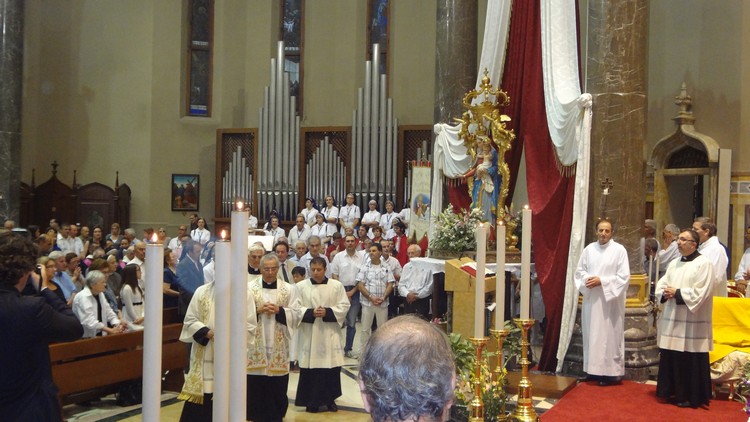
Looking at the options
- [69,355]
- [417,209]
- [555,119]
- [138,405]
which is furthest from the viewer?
[417,209]

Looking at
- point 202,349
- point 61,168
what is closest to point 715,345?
point 202,349

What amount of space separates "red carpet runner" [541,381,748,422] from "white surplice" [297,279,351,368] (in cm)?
195

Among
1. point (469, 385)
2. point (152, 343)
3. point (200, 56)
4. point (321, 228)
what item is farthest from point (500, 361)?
point (200, 56)

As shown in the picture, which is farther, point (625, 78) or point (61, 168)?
point (61, 168)

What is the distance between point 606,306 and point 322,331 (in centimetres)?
282

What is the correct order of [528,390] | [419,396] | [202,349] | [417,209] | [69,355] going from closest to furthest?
[419,396] < [528,390] < [202,349] < [69,355] < [417,209]

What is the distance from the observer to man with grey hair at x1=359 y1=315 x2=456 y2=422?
184cm

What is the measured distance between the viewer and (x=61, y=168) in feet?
62.6

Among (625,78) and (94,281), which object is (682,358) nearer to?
(625,78)

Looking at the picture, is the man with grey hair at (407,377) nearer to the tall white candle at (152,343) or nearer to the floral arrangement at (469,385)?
the tall white candle at (152,343)

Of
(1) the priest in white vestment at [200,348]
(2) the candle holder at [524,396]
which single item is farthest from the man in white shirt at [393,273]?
(2) the candle holder at [524,396]

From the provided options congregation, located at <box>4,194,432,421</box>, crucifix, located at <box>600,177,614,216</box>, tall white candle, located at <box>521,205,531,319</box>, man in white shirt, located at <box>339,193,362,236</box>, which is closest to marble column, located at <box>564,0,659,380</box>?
crucifix, located at <box>600,177,614,216</box>

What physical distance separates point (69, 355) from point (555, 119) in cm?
552

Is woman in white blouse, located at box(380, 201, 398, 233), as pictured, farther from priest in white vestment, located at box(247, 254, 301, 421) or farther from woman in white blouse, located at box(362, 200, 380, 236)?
priest in white vestment, located at box(247, 254, 301, 421)
